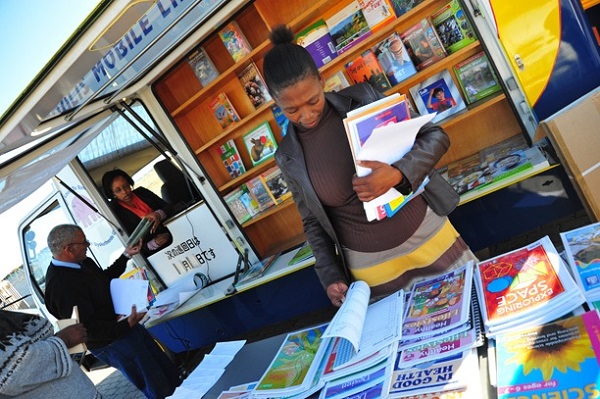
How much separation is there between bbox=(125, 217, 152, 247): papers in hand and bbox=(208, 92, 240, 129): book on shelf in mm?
1114

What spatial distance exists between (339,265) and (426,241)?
1.20ft

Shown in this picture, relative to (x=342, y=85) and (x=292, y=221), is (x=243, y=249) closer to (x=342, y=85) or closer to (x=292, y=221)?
(x=292, y=221)

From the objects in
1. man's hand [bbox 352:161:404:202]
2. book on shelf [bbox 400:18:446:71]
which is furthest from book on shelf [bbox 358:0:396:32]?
man's hand [bbox 352:161:404:202]

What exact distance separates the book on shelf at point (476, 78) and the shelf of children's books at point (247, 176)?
1528 millimetres

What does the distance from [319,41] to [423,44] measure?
2.40 ft

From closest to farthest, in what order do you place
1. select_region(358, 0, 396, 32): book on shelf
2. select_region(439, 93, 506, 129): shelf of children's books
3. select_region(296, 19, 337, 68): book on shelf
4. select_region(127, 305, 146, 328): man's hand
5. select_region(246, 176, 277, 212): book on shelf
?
select_region(439, 93, 506, 129): shelf of children's books < select_region(358, 0, 396, 32): book on shelf < select_region(296, 19, 337, 68): book on shelf < select_region(127, 305, 146, 328): man's hand < select_region(246, 176, 277, 212): book on shelf

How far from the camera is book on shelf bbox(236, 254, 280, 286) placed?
374 cm

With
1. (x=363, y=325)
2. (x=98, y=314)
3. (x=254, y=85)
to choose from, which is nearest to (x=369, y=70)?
(x=254, y=85)

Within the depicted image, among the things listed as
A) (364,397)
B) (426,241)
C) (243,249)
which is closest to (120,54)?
(426,241)

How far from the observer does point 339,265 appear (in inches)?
73.0

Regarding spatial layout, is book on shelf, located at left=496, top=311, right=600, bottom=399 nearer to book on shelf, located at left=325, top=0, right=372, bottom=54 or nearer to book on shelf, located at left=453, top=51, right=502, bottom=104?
book on shelf, located at left=453, top=51, right=502, bottom=104

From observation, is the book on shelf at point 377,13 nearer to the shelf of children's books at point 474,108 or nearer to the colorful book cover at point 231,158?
the shelf of children's books at point 474,108

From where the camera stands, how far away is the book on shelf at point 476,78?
125 inches

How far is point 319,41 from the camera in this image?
3.38m
